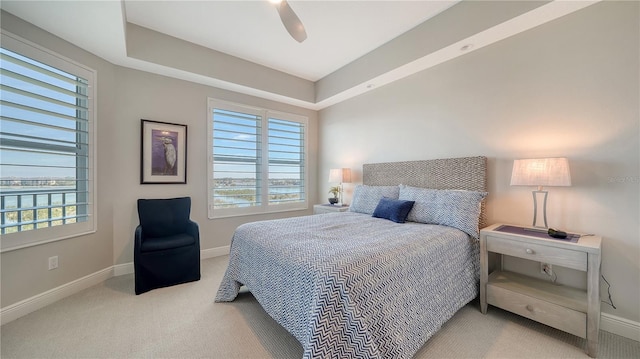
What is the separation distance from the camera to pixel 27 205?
84.7 inches

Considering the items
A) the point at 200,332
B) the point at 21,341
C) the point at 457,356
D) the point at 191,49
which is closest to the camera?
the point at 457,356

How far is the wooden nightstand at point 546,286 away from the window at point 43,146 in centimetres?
402

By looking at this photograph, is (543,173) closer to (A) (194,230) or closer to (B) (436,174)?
(B) (436,174)

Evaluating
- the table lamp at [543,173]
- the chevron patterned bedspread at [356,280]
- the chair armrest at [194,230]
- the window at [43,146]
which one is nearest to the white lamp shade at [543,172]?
the table lamp at [543,173]

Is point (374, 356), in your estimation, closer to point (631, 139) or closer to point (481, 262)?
point (481, 262)

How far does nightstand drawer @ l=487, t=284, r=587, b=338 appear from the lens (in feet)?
5.53

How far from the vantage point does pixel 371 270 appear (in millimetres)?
1421

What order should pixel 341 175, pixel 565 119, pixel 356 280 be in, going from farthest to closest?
1. pixel 341 175
2. pixel 565 119
3. pixel 356 280

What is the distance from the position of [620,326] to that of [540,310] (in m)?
0.64

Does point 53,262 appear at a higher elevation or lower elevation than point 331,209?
lower

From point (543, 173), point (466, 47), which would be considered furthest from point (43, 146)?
point (543, 173)

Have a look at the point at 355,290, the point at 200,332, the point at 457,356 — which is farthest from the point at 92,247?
the point at 457,356

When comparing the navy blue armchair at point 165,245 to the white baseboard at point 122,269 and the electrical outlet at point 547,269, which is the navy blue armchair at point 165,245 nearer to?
the white baseboard at point 122,269

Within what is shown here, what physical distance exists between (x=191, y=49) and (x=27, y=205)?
2.38 meters
